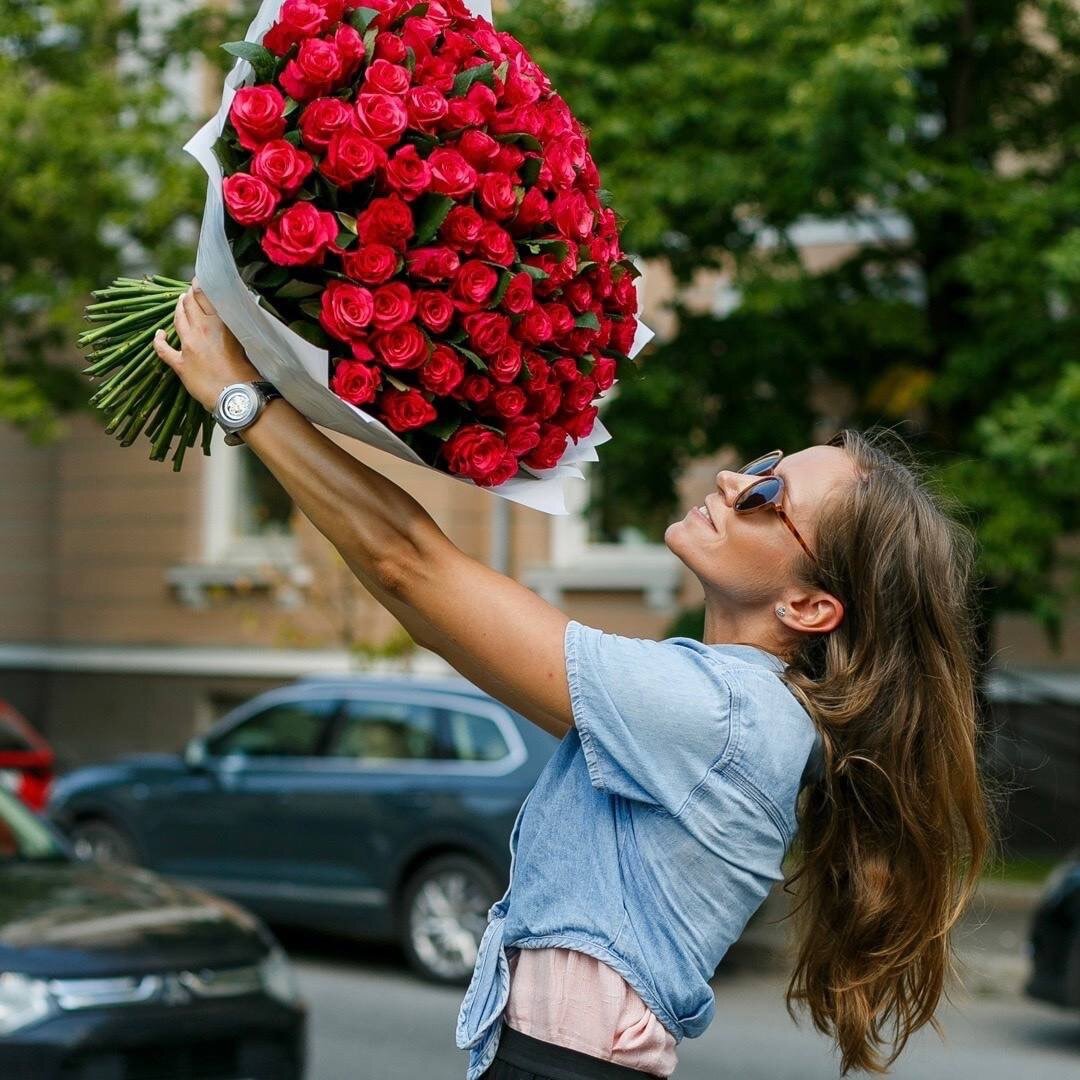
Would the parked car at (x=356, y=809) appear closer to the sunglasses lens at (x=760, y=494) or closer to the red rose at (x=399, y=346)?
the sunglasses lens at (x=760, y=494)

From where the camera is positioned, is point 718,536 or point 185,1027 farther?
point 185,1027

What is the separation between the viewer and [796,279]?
37.5 feet

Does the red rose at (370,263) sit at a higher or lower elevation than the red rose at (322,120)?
lower

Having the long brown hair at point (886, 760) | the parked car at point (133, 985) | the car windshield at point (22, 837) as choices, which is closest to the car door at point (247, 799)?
the car windshield at point (22, 837)

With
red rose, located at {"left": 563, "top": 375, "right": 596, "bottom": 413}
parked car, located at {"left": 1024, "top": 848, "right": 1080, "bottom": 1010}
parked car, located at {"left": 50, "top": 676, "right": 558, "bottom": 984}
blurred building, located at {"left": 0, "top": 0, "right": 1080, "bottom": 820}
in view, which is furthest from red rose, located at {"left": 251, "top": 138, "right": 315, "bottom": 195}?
blurred building, located at {"left": 0, "top": 0, "right": 1080, "bottom": 820}

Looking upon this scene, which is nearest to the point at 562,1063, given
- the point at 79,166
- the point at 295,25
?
the point at 295,25

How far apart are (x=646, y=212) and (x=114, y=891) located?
6215 millimetres

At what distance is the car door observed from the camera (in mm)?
10109

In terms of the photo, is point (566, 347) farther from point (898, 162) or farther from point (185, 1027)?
point (898, 162)

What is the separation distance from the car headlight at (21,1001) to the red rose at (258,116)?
3.71 meters

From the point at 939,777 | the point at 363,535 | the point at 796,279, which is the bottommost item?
the point at 939,777

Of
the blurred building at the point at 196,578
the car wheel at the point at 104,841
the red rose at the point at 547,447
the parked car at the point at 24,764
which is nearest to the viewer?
the red rose at the point at 547,447

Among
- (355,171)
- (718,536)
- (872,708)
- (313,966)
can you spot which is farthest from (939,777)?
(313,966)

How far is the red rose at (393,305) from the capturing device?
186 cm
